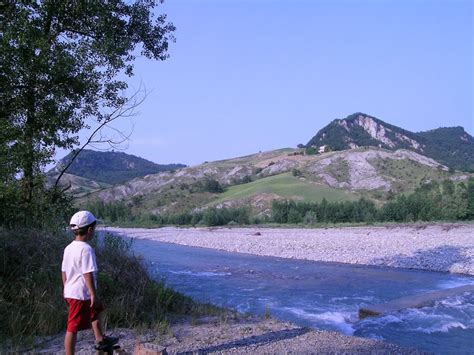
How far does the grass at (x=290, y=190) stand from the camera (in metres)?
78.0

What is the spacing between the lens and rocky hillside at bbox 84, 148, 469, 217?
8081 centimetres

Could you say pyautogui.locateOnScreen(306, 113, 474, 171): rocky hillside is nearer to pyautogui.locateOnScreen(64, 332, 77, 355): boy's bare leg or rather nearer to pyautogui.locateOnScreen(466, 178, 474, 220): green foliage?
pyautogui.locateOnScreen(466, 178, 474, 220): green foliage

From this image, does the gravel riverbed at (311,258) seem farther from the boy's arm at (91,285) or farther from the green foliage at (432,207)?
the green foliage at (432,207)

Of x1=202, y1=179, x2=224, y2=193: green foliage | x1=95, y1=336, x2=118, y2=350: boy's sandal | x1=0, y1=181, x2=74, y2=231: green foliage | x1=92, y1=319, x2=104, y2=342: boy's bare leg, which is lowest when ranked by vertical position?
x1=95, y1=336, x2=118, y2=350: boy's sandal

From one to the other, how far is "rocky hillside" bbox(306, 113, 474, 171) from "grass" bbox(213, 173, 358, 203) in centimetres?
5799

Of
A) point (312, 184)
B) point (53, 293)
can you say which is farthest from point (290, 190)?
point (53, 293)

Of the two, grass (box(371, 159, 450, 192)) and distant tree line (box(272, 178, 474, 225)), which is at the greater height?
Result: grass (box(371, 159, 450, 192))

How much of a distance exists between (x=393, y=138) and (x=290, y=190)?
333ft

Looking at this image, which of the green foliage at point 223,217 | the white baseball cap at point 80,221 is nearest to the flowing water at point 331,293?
Result: the white baseball cap at point 80,221

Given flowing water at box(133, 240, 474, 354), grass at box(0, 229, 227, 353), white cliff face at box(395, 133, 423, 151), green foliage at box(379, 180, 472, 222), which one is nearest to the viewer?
grass at box(0, 229, 227, 353)

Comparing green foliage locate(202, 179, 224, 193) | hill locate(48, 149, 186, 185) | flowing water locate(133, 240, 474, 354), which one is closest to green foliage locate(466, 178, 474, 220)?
flowing water locate(133, 240, 474, 354)

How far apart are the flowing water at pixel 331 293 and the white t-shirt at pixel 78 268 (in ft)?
16.2

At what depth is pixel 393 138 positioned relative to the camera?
172875 millimetres

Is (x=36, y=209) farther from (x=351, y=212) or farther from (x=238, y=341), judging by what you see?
(x=351, y=212)
